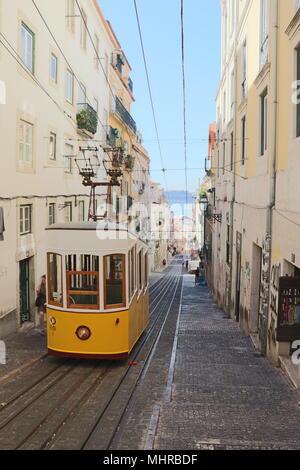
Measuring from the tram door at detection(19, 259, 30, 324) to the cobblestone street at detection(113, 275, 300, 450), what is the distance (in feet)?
14.0

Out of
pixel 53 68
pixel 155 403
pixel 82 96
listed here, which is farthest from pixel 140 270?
pixel 82 96

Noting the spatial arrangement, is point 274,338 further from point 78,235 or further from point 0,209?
point 0,209

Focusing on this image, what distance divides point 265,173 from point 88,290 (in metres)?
5.12

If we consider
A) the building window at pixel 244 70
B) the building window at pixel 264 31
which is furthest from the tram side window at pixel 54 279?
the building window at pixel 244 70

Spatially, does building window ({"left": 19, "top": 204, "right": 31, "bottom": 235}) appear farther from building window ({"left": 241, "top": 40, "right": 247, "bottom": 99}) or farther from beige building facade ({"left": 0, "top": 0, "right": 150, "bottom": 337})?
building window ({"left": 241, "top": 40, "right": 247, "bottom": 99})

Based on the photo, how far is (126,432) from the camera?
585cm

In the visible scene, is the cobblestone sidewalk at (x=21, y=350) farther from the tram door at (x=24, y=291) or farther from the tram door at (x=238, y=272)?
the tram door at (x=238, y=272)

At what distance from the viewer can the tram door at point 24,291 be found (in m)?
13.5

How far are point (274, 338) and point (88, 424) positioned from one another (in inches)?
194

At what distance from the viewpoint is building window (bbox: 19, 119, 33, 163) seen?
13.2 m

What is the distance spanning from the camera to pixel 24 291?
1384 centimetres

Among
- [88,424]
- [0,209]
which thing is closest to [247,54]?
[0,209]

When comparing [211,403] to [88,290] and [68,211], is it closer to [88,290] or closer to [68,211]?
[88,290]

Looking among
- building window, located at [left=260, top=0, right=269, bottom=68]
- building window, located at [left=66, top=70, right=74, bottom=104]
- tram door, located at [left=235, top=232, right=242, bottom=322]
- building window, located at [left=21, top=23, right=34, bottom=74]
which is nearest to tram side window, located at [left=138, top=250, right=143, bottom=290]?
building window, located at [left=260, top=0, right=269, bottom=68]
